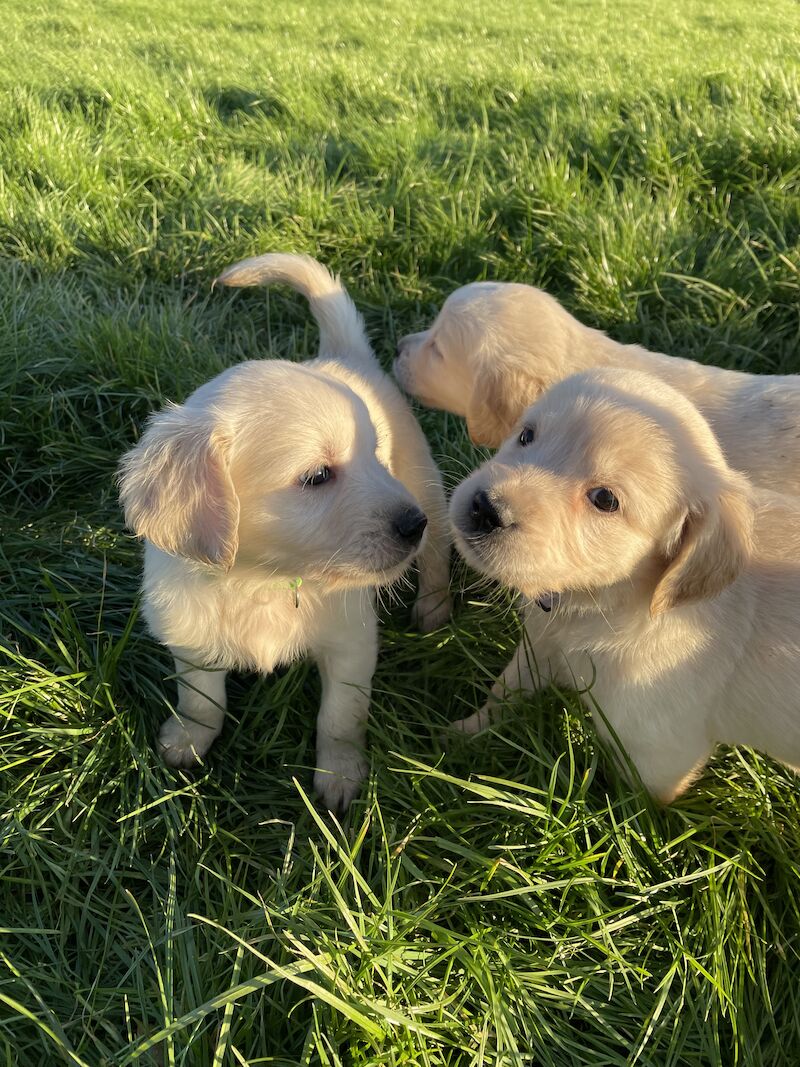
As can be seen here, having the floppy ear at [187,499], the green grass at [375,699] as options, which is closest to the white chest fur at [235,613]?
the floppy ear at [187,499]

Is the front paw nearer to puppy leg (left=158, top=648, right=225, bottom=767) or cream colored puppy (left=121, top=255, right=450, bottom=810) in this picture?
cream colored puppy (left=121, top=255, right=450, bottom=810)

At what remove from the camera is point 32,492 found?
2949 mm

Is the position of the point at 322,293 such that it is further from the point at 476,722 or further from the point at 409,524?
the point at 476,722

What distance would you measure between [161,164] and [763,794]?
14.2ft

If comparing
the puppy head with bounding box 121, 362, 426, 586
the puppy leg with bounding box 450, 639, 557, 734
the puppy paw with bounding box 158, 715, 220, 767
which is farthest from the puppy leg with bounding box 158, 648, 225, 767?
the puppy leg with bounding box 450, 639, 557, 734

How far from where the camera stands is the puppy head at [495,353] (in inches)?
100

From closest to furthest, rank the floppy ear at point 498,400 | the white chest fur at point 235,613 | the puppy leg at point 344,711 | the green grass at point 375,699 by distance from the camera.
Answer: the green grass at point 375,699, the white chest fur at point 235,613, the puppy leg at point 344,711, the floppy ear at point 498,400

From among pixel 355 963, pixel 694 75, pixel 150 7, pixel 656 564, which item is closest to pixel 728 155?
pixel 694 75

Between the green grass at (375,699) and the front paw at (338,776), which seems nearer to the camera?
the green grass at (375,699)

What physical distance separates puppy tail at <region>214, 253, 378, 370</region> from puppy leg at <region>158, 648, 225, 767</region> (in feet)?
3.81

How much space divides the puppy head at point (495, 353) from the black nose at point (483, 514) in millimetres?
880

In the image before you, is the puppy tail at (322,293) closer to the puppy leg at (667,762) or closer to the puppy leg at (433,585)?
the puppy leg at (433,585)

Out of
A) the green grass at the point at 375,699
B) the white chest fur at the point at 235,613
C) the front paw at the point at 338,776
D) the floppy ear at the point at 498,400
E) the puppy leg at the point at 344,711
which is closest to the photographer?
the green grass at the point at 375,699

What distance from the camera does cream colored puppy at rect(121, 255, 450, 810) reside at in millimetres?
1686
